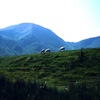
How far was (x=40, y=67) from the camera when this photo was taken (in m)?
88.6

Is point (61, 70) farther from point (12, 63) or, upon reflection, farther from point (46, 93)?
point (46, 93)

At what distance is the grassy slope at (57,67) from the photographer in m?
76.2

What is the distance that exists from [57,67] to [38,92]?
153 feet

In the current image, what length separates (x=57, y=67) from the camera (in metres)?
85.2

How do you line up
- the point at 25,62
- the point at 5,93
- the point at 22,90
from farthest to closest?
the point at 25,62, the point at 22,90, the point at 5,93

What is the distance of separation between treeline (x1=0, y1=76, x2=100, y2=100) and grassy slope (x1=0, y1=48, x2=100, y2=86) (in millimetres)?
30389

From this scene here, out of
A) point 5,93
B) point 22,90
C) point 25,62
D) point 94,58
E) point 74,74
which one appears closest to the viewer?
point 5,93

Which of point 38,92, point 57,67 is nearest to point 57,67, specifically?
point 57,67

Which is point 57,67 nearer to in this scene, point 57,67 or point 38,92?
point 57,67

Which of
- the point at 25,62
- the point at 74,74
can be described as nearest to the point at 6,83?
the point at 74,74

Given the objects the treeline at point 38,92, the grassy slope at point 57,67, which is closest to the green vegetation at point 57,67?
the grassy slope at point 57,67

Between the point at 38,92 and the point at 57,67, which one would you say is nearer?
the point at 38,92

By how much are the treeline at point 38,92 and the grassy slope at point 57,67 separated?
3039 cm

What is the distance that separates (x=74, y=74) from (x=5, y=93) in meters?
45.2
